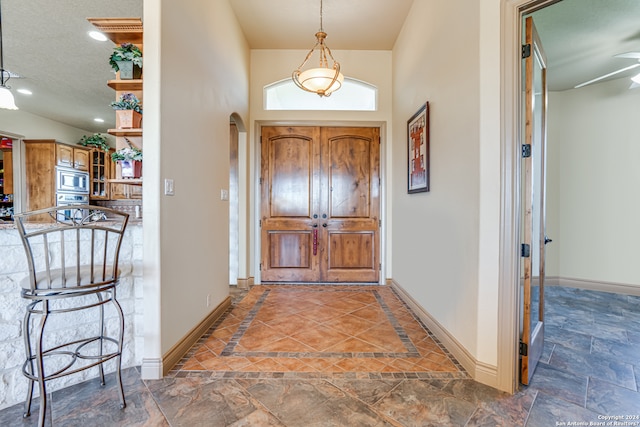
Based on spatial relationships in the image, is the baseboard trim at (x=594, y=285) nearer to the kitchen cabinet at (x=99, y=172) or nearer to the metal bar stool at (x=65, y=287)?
the metal bar stool at (x=65, y=287)

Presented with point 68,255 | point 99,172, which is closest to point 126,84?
point 68,255

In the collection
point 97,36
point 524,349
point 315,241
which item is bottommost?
point 524,349

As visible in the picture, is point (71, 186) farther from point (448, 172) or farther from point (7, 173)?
point (448, 172)

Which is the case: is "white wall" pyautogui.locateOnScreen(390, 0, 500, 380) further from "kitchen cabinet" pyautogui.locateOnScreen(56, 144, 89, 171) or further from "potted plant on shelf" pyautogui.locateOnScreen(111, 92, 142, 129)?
"kitchen cabinet" pyautogui.locateOnScreen(56, 144, 89, 171)

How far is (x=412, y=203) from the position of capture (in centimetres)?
335

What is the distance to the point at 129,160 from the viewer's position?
7.41 ft

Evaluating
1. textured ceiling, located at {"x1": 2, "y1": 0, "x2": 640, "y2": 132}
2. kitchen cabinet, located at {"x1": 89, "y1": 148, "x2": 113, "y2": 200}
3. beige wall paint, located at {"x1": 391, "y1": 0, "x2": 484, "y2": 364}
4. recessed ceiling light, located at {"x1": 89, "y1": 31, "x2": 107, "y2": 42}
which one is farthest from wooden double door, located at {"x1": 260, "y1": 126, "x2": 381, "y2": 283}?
kitchen cabinet, located at {"x1": 89, "y1": 148, "x2": 113, "y2": 200}

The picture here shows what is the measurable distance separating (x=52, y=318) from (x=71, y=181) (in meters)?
5.90

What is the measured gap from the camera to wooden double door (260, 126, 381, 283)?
4.41 meters

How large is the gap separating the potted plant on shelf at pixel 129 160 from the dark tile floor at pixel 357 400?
1.46 metres

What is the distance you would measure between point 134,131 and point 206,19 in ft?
4.45

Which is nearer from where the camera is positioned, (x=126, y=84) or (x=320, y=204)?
(x=126, y=84)

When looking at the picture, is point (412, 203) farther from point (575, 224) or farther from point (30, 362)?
point (30, 362)

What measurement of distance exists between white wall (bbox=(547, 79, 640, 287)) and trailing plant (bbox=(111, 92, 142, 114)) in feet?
17.3
